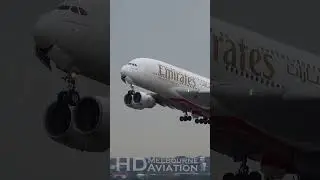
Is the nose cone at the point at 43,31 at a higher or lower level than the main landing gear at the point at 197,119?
higher

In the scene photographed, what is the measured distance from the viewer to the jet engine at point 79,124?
2.15 m

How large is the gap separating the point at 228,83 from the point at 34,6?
105 cm

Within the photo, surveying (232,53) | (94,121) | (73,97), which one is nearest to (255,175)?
(232,53)

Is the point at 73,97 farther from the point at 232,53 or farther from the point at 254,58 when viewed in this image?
the point at 254,58

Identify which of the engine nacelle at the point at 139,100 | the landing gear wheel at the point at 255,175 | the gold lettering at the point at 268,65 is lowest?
the landing gear wheel at the point at 255,175

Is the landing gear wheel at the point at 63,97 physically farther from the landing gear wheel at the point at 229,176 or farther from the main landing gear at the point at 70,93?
the landing gear wheel at the point at 229,176

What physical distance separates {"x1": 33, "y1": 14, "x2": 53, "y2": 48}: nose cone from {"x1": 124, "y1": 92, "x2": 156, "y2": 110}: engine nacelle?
19.1 inches

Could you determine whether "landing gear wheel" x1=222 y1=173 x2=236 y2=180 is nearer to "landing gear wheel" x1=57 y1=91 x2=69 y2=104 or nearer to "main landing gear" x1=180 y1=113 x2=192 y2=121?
"main landing gear" x1=180 y1=113 x2=192 y2=121

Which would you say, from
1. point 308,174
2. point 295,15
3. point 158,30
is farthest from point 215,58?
point 308,174

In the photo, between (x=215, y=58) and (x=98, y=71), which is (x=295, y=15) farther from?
(x=98, y=71)

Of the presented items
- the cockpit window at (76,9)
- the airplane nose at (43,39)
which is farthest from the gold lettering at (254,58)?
the airplane nose at (43,39)

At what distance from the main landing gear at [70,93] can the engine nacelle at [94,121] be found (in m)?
0.03

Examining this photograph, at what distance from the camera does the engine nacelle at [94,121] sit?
2.13m

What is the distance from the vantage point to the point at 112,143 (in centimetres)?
212
